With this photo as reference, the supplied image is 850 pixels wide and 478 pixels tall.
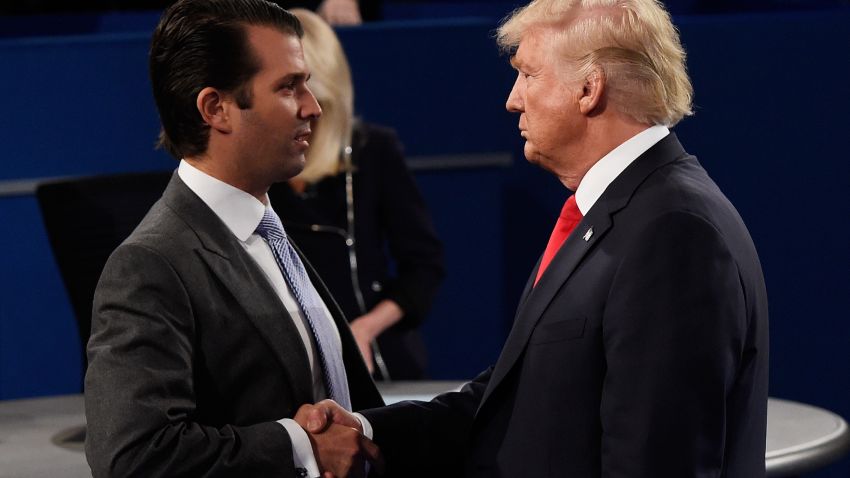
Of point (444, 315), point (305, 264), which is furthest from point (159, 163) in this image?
point (305, 264)

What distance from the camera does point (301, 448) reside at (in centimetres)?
157

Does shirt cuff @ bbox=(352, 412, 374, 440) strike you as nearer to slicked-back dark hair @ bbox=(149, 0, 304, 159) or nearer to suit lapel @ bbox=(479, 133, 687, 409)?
suit lapel @ bbox=(479, 133, 687, 409)

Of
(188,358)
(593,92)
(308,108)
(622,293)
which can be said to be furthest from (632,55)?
(188,358)

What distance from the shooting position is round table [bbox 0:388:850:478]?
2.00 m

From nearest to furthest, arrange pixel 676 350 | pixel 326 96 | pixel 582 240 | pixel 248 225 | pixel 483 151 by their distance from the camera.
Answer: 1. pixel 676 350
2. pixel 582 240
3. pixel 248 225
4. pixel 326 96
5. pixel 483 151

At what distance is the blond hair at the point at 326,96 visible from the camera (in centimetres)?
299

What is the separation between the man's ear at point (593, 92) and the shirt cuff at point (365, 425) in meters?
0.50

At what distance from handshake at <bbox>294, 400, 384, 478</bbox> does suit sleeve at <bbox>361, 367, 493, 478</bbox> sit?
0.08 m

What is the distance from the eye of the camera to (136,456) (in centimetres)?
146

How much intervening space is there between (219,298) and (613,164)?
502 mm

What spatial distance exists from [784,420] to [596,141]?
87cm

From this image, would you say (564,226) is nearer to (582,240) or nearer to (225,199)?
(582,240)

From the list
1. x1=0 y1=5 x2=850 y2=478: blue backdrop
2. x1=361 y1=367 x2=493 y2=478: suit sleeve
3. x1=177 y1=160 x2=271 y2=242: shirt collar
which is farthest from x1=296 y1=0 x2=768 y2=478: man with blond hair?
x1=0 y1=5 x2=850 y2=478: blue backdrop

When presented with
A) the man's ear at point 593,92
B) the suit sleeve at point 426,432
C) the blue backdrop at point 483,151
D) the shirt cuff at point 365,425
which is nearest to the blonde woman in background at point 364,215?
the blue backdrop at point 483,151
